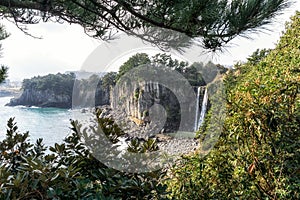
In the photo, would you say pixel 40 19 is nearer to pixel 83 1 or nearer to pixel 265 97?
pixel 83 1

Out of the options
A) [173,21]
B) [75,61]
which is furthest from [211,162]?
[75,61]

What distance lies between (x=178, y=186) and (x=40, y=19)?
4.56 ft

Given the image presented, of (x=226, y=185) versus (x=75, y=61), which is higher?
(x=75, y=61)

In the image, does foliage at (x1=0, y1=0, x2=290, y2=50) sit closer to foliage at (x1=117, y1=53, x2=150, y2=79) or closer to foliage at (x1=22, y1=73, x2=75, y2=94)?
foliage at (x1=117, y1=53, x2=150, y2=79)

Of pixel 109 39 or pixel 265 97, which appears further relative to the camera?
pixel 109 39

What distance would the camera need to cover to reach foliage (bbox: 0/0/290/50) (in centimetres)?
130

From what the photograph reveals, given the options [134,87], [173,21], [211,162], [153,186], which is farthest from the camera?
[134,87]

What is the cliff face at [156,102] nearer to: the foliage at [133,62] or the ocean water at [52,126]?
the foliage at [133,62]

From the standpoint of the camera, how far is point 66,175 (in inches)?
32.4

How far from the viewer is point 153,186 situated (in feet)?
3.16

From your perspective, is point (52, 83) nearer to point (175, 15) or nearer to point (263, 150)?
point (175, 15)

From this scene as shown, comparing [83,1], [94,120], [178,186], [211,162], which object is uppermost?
[83,1]

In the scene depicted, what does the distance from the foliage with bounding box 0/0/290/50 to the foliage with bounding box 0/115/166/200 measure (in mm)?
580

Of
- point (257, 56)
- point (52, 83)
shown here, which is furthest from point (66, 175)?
point (257, 56)
